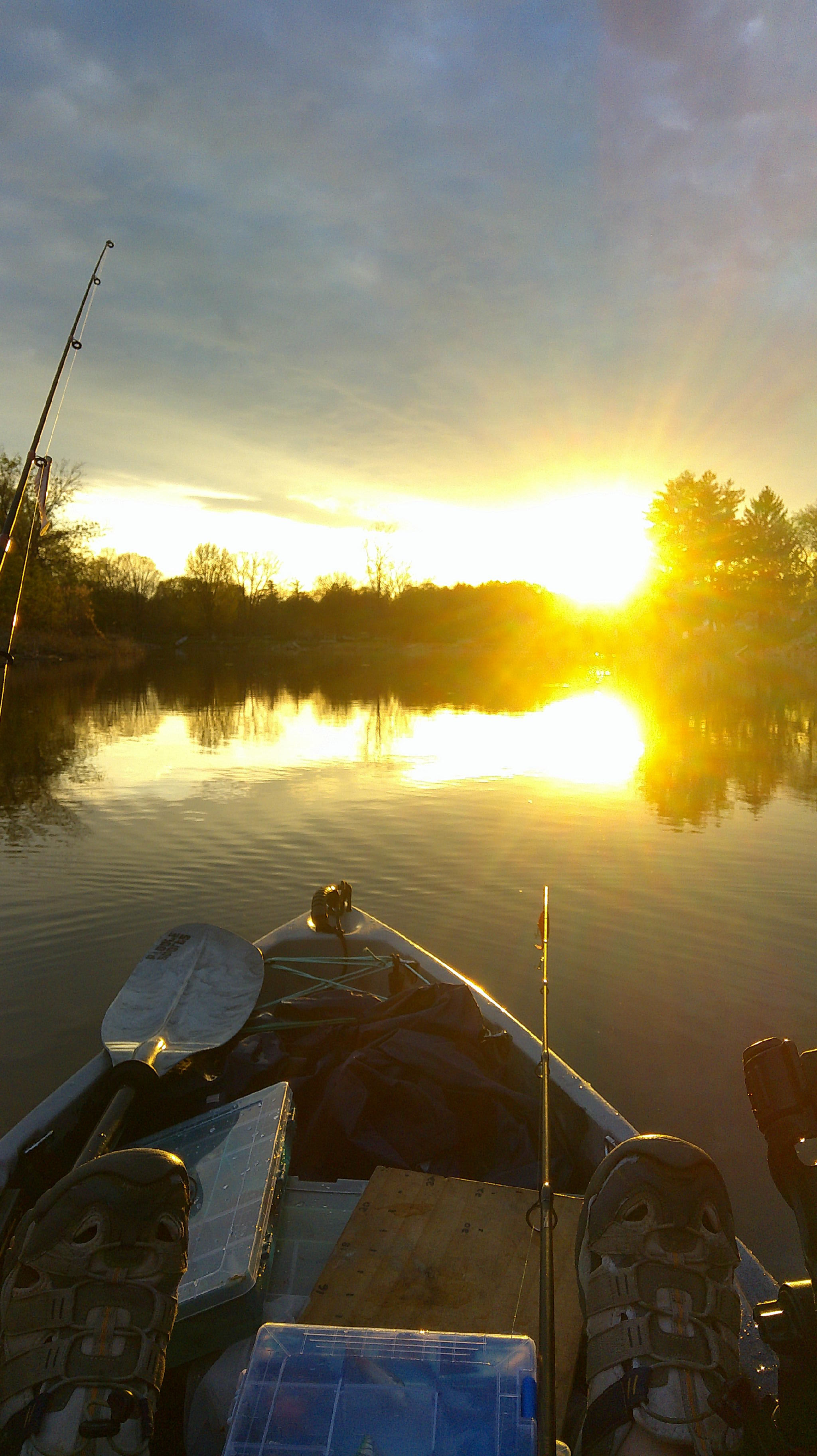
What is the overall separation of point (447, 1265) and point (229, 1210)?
30.8 inches

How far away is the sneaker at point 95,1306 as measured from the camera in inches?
80.6

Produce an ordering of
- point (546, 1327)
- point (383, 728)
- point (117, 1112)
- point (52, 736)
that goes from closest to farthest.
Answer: point (546, 1327) → point (117, 1112) → point (52, 736) → point (383, 728)

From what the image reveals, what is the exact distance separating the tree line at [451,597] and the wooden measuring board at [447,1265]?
16.4 meters

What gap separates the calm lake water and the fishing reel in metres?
2.42

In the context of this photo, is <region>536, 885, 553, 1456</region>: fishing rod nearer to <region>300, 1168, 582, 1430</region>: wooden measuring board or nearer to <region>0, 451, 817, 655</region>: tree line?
<region>300, 1168, 582, 1430</region>: wooden measuring board

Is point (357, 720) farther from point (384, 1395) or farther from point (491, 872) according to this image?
point (384, 1395)

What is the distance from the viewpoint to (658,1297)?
2268 millimetres

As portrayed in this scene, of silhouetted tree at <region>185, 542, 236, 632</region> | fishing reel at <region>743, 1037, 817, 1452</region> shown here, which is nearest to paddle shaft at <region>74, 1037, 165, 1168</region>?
fishing reel at <region>743, 1037, 817, 1452</region>

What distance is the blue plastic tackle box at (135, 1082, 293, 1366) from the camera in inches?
104

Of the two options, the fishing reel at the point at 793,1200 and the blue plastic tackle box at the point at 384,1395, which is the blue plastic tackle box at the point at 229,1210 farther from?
the fishing reel at the point at 793,1200

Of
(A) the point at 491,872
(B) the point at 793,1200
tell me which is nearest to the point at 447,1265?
(B) the point at 793,1200

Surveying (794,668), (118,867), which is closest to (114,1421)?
(118,867)

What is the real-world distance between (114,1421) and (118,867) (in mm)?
8960

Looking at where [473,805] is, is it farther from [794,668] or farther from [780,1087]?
[794,668]
